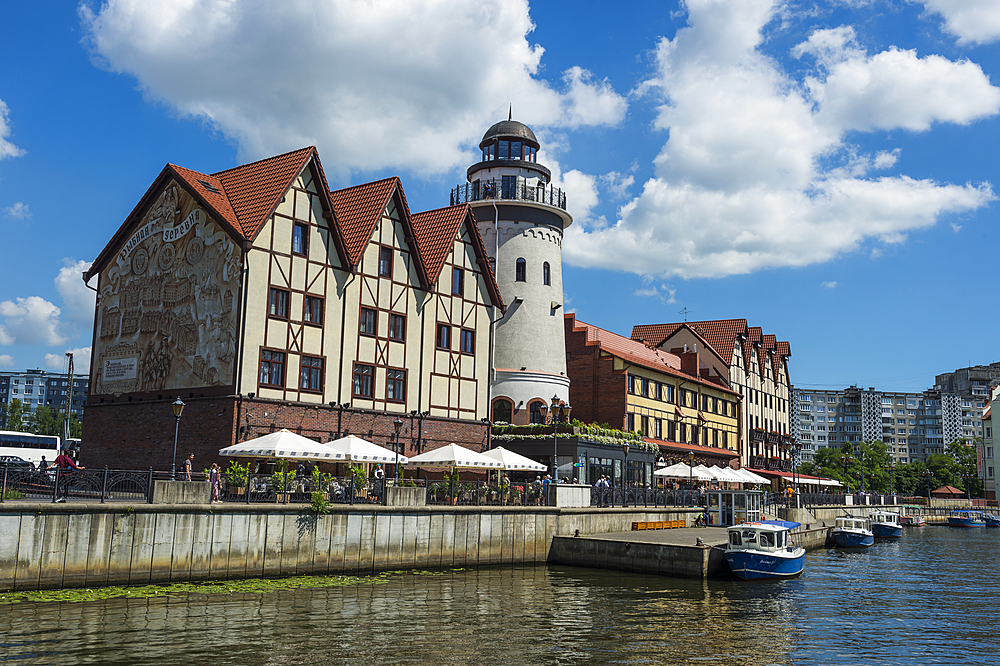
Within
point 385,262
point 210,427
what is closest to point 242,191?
point 385,262

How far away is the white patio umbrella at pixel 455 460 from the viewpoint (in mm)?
34406

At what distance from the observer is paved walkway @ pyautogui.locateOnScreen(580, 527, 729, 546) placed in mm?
32684

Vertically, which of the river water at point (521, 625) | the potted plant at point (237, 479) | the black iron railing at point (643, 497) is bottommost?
the river water at point (521, 625)

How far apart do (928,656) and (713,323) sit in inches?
2496

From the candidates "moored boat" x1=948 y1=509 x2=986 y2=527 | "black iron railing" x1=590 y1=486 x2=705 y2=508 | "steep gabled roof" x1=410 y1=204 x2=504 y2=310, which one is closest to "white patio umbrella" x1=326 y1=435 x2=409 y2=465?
"black iron railing" x1=590 y1=486 x2=705 y2=508

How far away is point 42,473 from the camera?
23.9 meters

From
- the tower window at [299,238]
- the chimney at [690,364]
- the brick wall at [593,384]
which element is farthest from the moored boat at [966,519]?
the tower window at [299,238]

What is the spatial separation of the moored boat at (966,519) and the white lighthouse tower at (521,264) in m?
49.7

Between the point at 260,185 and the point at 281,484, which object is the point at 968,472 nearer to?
the point at 260,185

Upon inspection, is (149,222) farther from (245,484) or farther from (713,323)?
(713,323)

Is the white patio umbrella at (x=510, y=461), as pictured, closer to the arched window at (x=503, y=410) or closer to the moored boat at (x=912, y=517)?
the arched window at (x=503, y=410)

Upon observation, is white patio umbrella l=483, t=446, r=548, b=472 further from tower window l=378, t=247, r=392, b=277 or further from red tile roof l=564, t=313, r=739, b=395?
red tile roof l=564, t=313, r=739, b=395

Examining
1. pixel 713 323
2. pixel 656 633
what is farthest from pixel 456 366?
pixel 713 323

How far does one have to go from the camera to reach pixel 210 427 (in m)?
35.2
